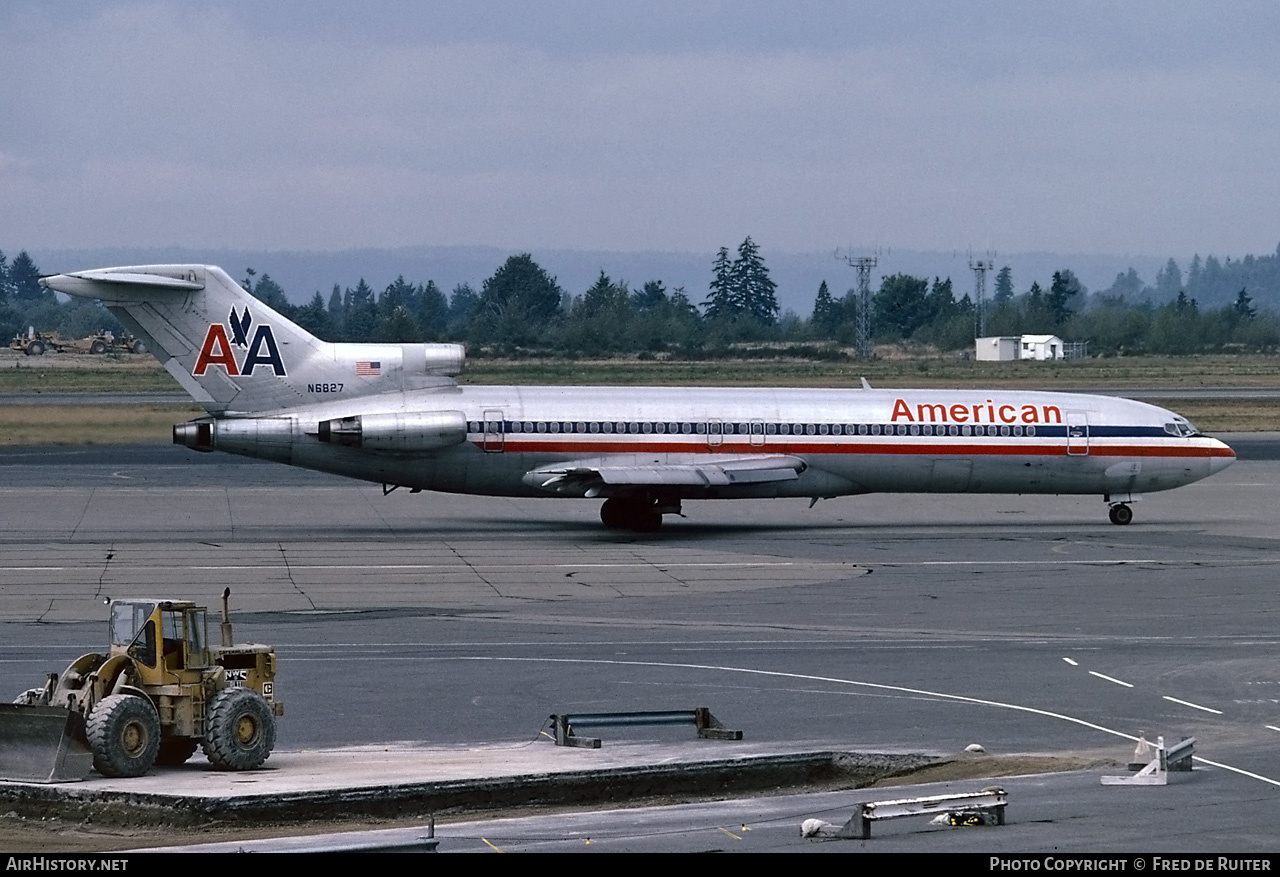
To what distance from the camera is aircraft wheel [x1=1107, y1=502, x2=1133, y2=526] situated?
49.5 meters

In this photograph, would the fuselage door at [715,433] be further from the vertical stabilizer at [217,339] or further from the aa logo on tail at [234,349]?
the aa logo on tail at [234,349]

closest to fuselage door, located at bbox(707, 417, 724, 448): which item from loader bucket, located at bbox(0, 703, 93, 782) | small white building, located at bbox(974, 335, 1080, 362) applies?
loader bucket, located at bbox(0, 703, 93, 782)

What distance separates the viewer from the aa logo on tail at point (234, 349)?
44812mm

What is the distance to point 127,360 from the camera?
153375 millimetres

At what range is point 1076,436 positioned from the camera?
4859 centimetres

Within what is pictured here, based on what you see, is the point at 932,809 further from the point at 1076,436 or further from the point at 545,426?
the point at 1076,436

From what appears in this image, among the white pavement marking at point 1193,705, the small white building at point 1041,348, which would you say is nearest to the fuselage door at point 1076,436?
the white pavement marking at point 1193,705

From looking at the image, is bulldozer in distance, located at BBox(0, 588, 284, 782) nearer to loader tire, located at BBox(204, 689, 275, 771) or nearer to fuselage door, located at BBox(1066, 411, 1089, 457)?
loader tire, located at BBox(204, 689, 275, 771)

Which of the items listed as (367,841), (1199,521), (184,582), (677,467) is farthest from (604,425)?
(367,841)

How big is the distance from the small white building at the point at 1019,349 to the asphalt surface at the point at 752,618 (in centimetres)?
11518
